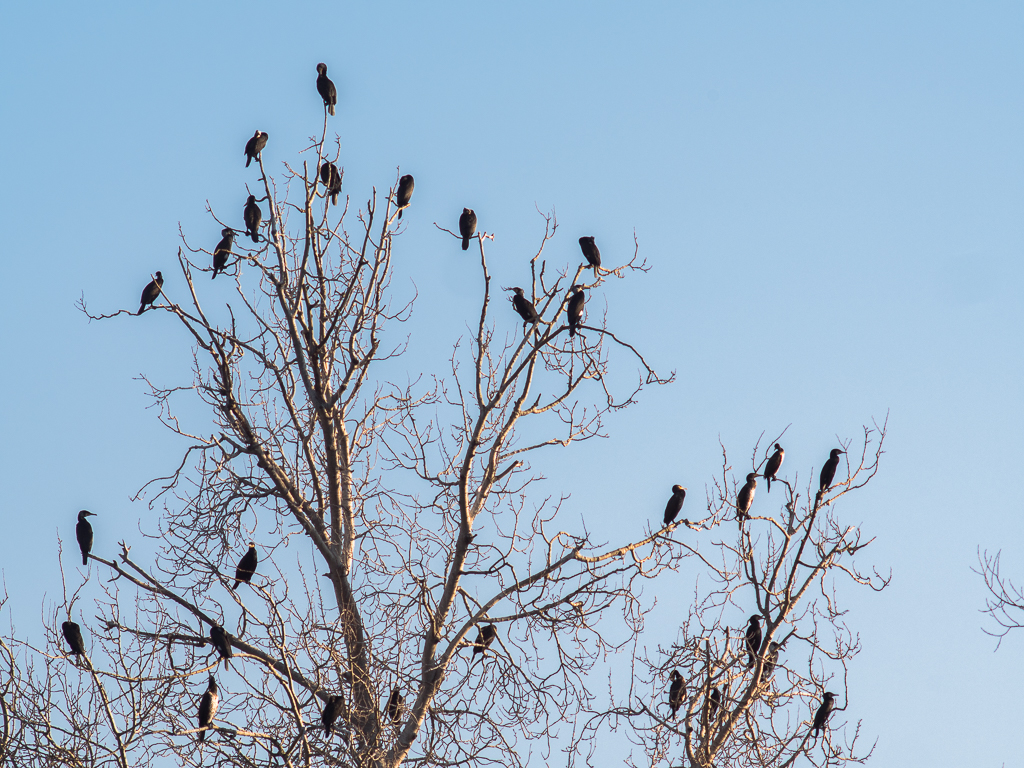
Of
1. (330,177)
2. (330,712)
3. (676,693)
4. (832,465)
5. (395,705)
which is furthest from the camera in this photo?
(832,465)

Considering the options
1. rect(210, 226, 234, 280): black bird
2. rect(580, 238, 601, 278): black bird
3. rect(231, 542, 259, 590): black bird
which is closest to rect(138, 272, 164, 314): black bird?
rect(210, 226, 234, 280): black bird

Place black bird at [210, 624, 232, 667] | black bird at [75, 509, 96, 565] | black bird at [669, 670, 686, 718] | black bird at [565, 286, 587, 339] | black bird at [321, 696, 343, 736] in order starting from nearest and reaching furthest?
black bird at [669, 670, 686, 718]
black bird at [321, 696, 343, 736]
black bird at [210, 624, 232, 667]
black bird at [565, 286, 587, 339]
black bird at [75, 509, 96, 565]

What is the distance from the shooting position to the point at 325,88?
12469mm

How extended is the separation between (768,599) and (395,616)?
2616mm

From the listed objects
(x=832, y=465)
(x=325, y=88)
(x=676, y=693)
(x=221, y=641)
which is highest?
(x=325, y=88)

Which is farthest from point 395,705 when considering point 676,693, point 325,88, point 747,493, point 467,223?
point 325,88

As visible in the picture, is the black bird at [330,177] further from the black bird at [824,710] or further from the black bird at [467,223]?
the black bird at [824,710]

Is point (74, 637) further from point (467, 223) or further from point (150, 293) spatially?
point (467, 223)

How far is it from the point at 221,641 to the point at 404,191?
167 inches

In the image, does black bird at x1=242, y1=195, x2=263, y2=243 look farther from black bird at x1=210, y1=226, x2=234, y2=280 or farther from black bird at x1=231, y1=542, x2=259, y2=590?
black bird at x1=231, y1=542, x2=259, y2=590

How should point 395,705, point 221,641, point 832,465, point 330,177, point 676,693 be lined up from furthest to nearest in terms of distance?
point 832,465 → point 330,177 → point 395,705 → point 221,641 → point 676,693

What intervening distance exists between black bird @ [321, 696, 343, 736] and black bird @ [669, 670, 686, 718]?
92.1 inches

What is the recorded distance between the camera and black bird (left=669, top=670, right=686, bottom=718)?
Result: 8.68 metres

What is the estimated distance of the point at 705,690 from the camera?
8.26m
